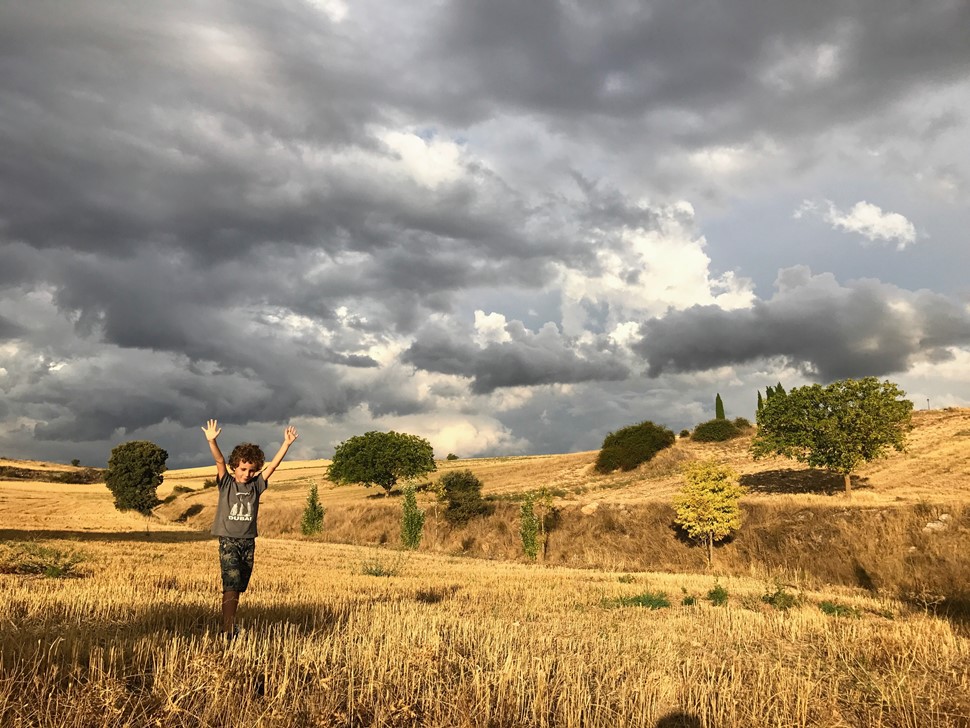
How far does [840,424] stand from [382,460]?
56.4 metres

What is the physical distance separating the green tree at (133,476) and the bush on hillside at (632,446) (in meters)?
56.8

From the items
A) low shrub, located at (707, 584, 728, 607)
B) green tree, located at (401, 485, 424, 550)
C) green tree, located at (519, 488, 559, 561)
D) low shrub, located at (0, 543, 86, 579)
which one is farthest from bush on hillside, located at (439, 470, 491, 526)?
low shrub, located at (0, 543, 86, 579)

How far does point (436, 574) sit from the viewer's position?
2647cm

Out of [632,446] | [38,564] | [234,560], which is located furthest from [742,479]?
[234,560]

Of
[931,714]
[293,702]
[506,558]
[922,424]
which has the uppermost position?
[922,424]

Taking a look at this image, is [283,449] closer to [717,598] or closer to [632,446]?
[717,598]

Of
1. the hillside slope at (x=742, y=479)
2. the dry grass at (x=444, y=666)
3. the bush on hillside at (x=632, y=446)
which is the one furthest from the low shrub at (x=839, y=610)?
the bush on hillside at (x=632, y=446)

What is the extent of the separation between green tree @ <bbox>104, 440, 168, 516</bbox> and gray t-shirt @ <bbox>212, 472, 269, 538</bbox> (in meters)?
76.3

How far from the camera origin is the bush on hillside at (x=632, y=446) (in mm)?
81031

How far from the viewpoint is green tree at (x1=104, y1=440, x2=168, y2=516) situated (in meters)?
74.8

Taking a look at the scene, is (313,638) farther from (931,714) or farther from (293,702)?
(931,714)

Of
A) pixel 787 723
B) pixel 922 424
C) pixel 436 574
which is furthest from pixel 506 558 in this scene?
pixel 922 424

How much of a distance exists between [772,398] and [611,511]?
16.3 meters

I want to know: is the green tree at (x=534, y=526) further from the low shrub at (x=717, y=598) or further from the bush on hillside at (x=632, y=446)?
the bush on hillside at (x=632, y=446)
